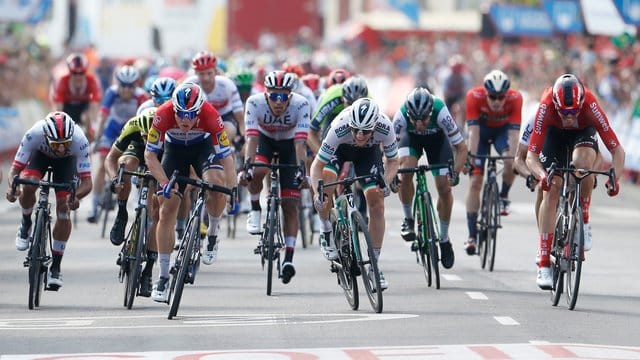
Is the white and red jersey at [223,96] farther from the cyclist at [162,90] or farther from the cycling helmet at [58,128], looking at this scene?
the cycling helmet at [58,128]

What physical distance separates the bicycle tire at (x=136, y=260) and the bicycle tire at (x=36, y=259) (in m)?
0.71

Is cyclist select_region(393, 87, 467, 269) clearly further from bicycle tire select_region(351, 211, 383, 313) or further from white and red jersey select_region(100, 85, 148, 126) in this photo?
white and red jersey select_region(100, 85, 148, 126)

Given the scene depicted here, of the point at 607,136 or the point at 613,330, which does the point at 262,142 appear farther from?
the point at 613,330

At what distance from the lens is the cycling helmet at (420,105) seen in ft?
53.0

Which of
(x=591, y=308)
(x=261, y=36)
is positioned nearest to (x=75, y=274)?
(x=591, y=308)

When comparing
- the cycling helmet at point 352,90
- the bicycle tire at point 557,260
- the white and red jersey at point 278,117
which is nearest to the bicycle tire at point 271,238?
the white and red jersey at point 278,117

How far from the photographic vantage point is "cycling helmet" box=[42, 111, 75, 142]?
14.9 meters

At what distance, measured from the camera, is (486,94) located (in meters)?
18.5

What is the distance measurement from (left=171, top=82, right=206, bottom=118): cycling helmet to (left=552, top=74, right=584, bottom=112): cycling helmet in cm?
273

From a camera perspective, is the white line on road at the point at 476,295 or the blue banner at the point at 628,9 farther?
the blue banner at the point at 628,9

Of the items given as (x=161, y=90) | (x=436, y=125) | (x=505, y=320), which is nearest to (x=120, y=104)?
(x=161, y=90)

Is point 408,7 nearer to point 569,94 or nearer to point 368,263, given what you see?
point 569,94

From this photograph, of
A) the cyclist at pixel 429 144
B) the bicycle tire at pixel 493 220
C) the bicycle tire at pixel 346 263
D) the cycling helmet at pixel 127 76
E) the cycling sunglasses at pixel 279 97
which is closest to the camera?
the bicycle tire at pixel 346 263

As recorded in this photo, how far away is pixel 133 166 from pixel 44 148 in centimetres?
170
